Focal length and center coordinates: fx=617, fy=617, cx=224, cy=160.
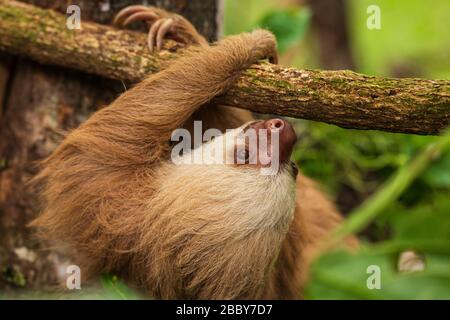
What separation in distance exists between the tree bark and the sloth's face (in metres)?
0.92

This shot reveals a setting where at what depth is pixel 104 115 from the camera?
344 centimetres

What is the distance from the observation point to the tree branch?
258cm

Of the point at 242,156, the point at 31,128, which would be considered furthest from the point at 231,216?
the point at 31,128

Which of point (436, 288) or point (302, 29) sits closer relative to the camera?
point (436, 288)

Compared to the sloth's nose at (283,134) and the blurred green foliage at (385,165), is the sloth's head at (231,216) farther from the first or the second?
the blurred green foliage at (385,165)

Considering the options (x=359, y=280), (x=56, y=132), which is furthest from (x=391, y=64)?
(x=359, y=280)

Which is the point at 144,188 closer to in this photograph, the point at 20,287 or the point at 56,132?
the point at 56,132

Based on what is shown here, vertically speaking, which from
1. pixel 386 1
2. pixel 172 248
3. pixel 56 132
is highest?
pixel 386 1

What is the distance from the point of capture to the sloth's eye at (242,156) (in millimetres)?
3174

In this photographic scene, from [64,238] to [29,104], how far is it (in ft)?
3.15

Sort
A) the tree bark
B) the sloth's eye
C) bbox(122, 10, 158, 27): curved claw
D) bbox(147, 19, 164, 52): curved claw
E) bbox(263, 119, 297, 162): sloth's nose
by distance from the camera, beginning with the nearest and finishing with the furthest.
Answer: bbox(263, 119, 297, 162): sloth's nose < the sloth's eye < bbox(147, 19, 164, 52): curved claw < bbox(122, 10, 158, 27): curved claw < the tree bark

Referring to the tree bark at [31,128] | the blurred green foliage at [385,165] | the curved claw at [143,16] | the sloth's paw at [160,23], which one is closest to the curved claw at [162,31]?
the sloth's paw at [160,23]

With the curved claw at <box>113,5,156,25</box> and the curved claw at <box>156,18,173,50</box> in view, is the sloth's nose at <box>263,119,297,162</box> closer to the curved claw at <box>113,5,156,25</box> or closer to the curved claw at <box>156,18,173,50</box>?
the curved claw at <box>156,18,173,50</box>

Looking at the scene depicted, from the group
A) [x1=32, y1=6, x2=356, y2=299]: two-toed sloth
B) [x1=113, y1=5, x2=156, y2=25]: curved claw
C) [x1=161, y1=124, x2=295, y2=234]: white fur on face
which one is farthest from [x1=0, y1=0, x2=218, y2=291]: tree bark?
[x1=161, y1=124, x2=295, y2=234]: white fur on face
